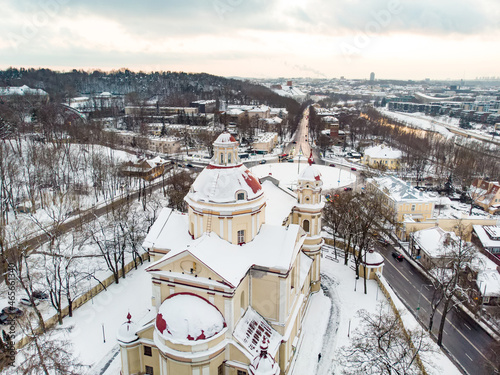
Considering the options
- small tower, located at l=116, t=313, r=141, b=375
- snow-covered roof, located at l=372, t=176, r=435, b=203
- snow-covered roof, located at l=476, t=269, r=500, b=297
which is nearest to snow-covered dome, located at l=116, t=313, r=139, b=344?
small tower, located at l=116, t=313, r=141, b=375

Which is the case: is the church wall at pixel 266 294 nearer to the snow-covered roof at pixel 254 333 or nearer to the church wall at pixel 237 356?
the snow-covered roof at pixel 254 333

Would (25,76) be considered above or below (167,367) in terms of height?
above

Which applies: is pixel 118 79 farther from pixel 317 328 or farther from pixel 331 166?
pixel 317 328

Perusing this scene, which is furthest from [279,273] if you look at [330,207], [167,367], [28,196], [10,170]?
[28,196]

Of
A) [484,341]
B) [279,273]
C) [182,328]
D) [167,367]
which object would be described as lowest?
[484,341]

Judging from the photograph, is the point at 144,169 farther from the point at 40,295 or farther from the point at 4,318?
the point at 4,318

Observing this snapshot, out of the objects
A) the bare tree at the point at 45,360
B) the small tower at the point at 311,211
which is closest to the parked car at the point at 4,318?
the bare tree at the point at 45,360

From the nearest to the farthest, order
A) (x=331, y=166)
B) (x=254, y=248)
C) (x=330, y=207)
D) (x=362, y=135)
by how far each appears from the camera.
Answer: (x=254, y=248)
(x=330, y=207)
(x=331, y=166)
(x=362, y=135)
